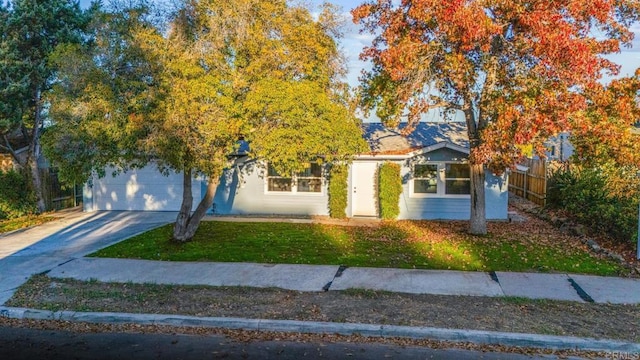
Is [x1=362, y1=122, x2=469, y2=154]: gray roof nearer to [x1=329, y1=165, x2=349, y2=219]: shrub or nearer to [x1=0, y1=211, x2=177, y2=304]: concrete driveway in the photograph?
[x1=329, y1=165, x2=349, y2=219]: shrub

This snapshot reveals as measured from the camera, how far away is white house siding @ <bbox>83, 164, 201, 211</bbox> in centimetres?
1866

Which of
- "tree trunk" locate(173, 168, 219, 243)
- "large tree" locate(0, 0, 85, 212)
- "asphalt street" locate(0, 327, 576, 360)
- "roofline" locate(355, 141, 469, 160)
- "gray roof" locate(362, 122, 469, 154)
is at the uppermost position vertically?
"large tree" locate(0, 0, 85, 212)

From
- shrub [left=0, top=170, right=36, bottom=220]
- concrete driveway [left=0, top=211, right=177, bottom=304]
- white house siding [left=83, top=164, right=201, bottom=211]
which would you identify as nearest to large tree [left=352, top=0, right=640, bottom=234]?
concrete driveway [left=0, top=211, right=177, bottom=304]

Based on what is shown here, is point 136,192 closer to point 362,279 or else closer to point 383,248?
point 383,248

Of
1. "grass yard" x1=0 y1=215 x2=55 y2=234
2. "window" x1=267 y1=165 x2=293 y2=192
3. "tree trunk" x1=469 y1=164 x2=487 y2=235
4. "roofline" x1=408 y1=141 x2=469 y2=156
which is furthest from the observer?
"window" x1=267 y1=165 x2=293 y2=192

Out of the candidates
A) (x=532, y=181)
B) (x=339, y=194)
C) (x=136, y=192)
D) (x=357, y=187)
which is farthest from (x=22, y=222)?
(x=532, y=181)

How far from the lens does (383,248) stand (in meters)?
11.7

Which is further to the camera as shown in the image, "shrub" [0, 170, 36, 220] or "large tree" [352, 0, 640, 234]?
"shrub" [0, 170, 36, 220]

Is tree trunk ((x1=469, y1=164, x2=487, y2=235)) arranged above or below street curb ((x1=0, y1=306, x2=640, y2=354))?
above

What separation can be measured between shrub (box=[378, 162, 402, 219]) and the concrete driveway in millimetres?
7544

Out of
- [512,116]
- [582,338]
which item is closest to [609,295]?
[582,338]

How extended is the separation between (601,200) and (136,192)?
16.4m

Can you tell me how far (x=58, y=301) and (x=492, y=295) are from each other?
7.23 m

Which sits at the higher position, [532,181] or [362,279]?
[532,181]
